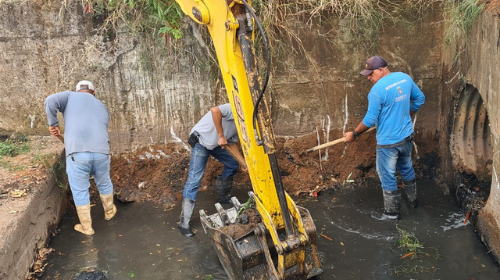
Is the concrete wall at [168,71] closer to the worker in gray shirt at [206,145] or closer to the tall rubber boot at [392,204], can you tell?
the worker in gray shirt at [206,145]

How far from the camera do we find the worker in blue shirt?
5.10 m

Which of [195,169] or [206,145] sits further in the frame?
[195,169]

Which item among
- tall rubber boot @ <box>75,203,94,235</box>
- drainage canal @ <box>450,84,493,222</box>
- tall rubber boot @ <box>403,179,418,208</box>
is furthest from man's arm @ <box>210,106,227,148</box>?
drainage canal @ <box>450,84,493,222</box>

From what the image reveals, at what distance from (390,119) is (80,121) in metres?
3.65

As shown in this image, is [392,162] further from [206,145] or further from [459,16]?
[206,145]

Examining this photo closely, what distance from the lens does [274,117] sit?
21.6ft

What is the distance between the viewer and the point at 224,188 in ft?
19.5

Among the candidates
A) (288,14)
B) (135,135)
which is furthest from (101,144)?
(288,14)

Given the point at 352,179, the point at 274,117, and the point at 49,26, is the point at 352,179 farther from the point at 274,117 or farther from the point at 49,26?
the point at 49,26

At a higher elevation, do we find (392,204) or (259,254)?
(259,254)

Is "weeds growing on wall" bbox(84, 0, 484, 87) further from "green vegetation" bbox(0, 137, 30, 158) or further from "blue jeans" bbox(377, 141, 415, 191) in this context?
"green vegetation" bbox(0, 137, 30, 158)

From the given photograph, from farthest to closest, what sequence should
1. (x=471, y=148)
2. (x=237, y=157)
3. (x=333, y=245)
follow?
(x=471, y=148) < (x=237, y=157) < (x=333, y=245)

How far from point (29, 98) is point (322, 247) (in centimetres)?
468

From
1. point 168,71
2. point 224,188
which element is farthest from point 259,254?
point 168,71
